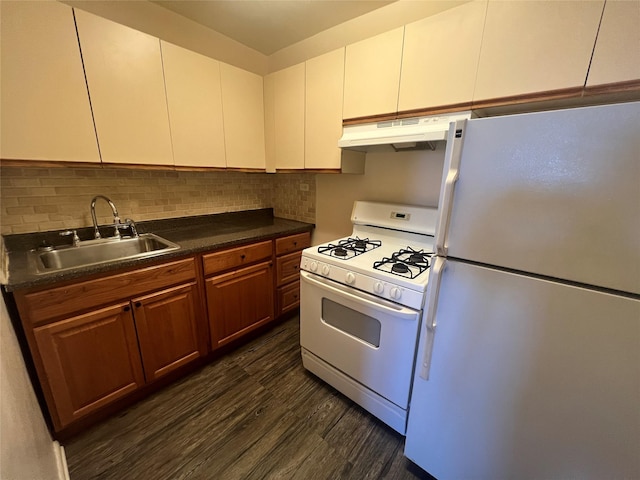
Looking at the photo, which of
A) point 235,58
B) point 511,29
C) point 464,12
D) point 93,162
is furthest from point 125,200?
point 511,29

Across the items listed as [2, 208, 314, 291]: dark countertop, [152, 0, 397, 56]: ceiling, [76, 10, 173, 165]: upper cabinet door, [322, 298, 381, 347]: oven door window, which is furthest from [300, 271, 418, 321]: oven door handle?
[152, 0, 397, 56]: ceiling

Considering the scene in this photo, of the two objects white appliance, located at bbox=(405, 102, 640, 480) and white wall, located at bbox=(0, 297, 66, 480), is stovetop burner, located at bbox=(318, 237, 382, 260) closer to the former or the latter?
white appliance, located at bbox=(405, 102, 640, 480)

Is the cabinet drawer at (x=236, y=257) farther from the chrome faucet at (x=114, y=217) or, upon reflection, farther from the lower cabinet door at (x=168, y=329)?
the chrome faucet at (x=114, y=217)

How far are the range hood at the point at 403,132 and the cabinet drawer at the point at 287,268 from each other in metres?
1.06

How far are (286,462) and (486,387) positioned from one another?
1.03m

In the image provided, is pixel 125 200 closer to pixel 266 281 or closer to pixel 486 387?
pixel 266 281

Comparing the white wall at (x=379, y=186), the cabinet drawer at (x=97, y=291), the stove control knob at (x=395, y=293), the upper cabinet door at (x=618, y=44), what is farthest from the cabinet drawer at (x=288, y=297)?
the upper cabinet door at (x=618, y=44)

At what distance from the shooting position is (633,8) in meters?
0.93

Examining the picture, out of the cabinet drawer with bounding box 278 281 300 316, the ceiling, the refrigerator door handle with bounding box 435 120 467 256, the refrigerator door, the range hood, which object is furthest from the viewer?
the cabinet drawer with bounding box 278 281 300 316

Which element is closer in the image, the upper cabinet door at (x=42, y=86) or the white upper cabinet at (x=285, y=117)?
the upper cabinet door at (x=42, y=86)

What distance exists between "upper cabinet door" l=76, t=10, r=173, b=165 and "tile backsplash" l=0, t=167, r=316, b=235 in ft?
1.12

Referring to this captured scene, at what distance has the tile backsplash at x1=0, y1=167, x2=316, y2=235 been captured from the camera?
1.46 metres

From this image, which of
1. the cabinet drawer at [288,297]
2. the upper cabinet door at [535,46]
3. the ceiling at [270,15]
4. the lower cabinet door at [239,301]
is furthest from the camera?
the cabinet drawer at [288,297]

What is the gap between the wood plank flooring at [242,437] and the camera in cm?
125
